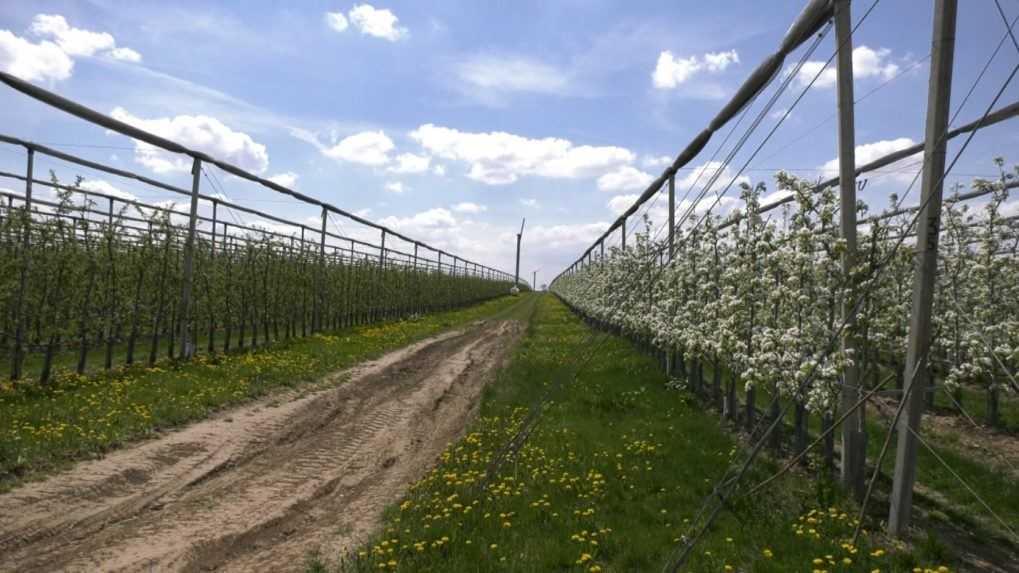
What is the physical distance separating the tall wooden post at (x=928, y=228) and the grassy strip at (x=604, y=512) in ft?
3.28

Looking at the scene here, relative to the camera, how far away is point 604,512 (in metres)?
6.42

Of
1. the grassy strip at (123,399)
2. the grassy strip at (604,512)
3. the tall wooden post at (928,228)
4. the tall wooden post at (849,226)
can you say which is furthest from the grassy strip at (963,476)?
the grassy strip at (123,399)

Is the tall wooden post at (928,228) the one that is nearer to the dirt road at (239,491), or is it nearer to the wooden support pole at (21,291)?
the dirt road at (239,491)

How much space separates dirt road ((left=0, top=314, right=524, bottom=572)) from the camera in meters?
5.57

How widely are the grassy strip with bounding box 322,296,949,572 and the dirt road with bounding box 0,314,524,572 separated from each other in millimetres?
620

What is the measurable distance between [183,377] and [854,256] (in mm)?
12778

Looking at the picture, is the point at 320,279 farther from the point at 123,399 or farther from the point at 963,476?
the point at 963,476

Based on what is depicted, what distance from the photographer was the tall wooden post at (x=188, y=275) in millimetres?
17062

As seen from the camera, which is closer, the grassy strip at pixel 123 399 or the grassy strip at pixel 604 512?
the grassy strip at pixel 604 512

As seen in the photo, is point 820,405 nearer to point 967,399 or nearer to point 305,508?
point 305,508

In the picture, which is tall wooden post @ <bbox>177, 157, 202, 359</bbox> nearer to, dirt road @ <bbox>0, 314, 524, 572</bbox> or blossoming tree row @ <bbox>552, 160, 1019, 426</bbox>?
dirt road @ <bbox>0, 314, 524, 572</bbox>

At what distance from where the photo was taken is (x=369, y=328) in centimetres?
2972

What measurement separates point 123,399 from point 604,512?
8.72 meters

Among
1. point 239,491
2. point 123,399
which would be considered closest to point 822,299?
point 239,491
